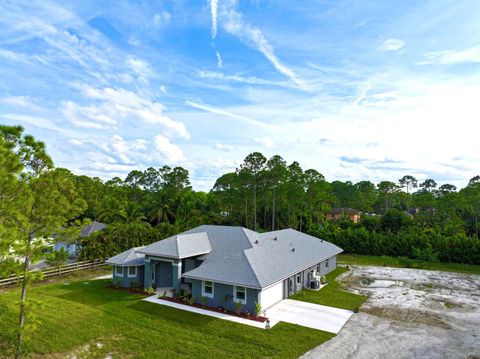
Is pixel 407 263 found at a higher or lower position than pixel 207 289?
lower

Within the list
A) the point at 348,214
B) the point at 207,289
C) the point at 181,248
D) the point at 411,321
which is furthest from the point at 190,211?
the point at 348,214

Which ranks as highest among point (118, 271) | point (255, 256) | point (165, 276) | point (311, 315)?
point (255, 256)

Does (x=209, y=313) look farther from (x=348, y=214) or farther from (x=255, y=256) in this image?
(x=348, y=214)

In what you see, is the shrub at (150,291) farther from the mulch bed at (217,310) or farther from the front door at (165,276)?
the mulch bed at (217,310)

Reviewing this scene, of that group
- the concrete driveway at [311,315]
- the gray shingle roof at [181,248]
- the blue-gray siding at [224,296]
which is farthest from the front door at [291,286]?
the gray shingle roof at [181,248]

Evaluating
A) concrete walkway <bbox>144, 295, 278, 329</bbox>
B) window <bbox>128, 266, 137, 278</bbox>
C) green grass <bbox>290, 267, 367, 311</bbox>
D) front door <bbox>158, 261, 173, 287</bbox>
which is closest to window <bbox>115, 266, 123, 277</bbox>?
window <bbox>128, 266, 137, 278</bbox>

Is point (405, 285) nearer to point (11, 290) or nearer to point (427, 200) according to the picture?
point (11, 290)

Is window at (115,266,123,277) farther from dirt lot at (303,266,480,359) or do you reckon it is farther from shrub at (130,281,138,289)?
dirt lot at (303,266,480,359)

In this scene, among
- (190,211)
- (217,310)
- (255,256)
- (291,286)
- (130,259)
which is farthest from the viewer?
(190,211)
